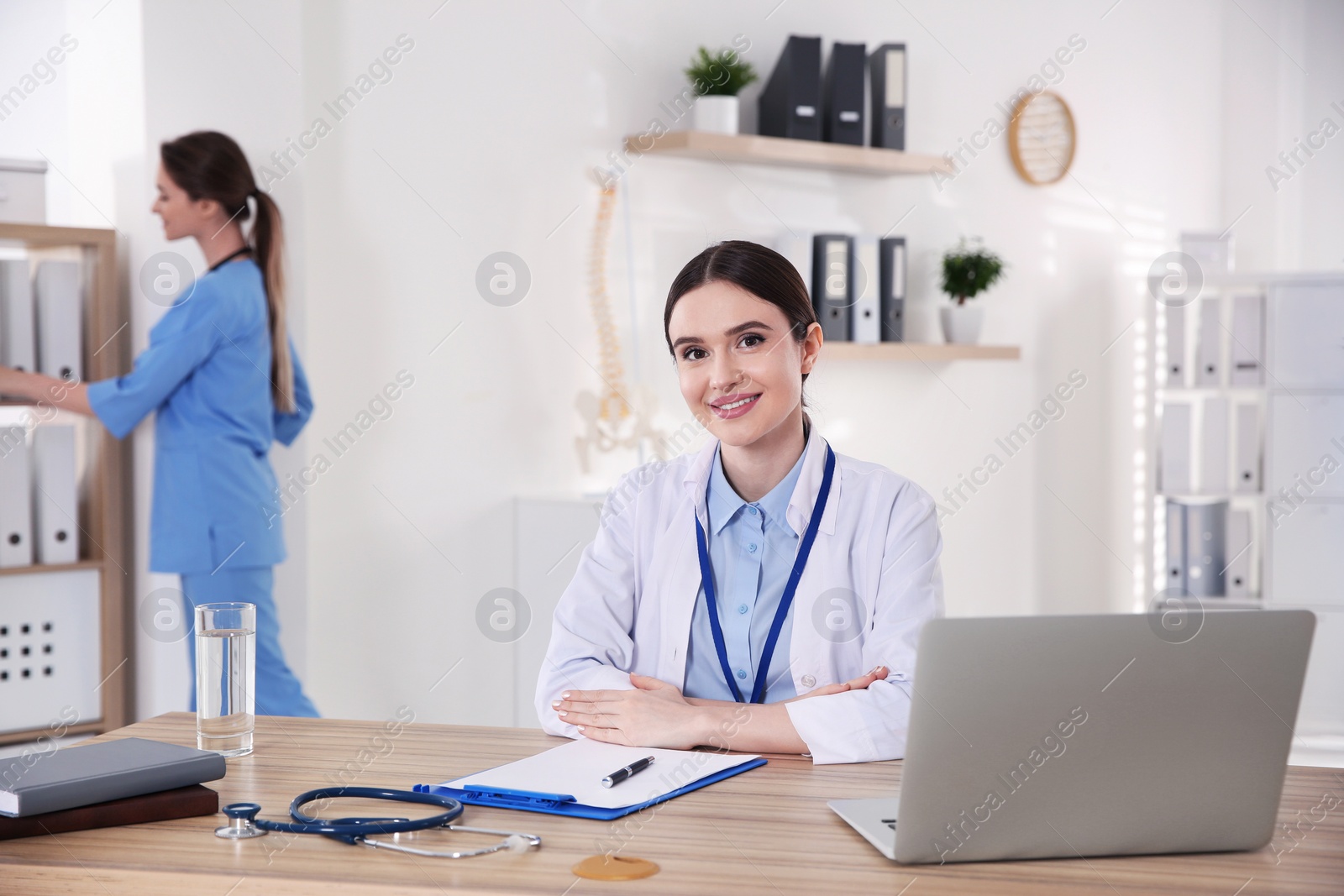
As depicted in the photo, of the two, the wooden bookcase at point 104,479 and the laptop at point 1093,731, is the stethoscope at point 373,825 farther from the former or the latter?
the wooden bookcase at point 104,479

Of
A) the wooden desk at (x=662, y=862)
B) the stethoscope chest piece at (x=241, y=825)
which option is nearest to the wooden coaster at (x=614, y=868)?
the wooden desk at (x=662, y=862)

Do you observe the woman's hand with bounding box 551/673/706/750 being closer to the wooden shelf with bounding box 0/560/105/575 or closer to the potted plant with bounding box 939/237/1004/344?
the wooden shelf with bounding box 0/560/105/575

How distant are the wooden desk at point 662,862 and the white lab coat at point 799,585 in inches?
15.7

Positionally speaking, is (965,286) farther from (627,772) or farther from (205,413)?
(627,772)

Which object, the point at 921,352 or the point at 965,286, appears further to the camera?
the point at 965,286

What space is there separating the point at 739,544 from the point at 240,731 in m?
0.71

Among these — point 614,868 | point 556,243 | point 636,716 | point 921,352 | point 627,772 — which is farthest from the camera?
point 921,352

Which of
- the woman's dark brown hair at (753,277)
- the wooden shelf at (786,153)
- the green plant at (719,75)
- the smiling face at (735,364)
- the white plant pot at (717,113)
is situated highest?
the green plant at (719,75)

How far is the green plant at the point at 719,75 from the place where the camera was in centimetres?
357

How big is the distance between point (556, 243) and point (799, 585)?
1970 millimetres

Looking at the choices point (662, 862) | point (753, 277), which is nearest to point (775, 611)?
point (753, 277)

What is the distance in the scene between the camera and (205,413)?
2.73 m

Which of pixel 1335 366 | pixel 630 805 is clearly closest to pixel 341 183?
pixel 630 805

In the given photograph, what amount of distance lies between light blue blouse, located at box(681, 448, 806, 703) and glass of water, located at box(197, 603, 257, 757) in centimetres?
60
